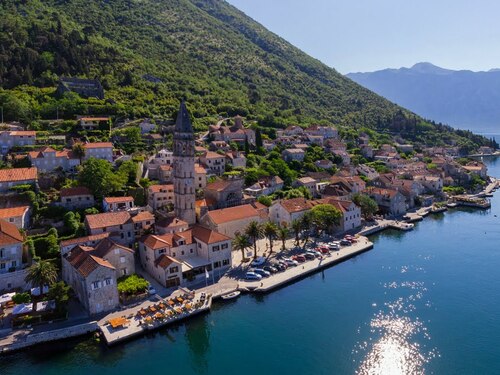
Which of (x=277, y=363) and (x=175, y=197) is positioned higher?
(x=175, y=197)

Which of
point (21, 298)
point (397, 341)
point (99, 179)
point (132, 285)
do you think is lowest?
point (397, 341)

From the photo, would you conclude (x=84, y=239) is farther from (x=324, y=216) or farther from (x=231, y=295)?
(x=324, y=216)

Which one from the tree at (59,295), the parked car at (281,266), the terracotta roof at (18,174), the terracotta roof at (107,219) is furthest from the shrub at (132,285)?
the terracotta roof at (18,174)

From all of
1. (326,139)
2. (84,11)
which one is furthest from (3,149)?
(84,11)

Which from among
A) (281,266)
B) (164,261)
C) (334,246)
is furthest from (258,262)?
(334,246)

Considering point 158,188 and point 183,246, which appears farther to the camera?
point 158,188

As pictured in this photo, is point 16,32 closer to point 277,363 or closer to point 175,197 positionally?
point 175,197
